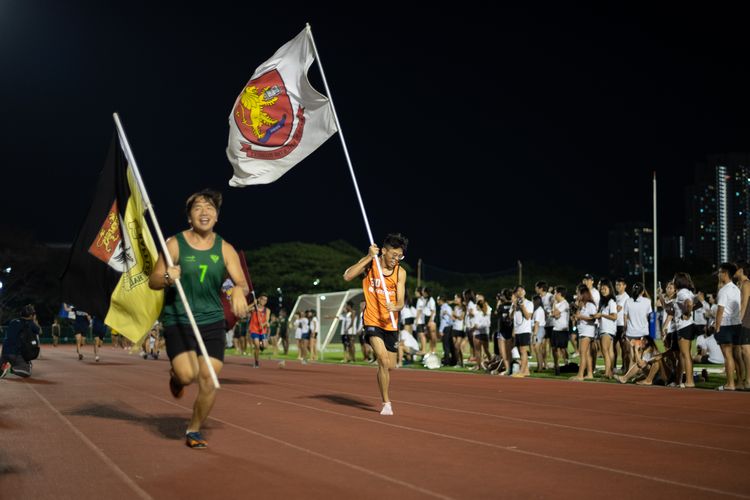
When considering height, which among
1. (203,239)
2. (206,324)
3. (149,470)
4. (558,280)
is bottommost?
(149,470)

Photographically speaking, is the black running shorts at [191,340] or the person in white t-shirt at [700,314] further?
the person in white t-shirt at [700,314]

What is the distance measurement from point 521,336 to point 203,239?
1222 cm

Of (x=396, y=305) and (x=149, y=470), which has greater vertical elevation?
(x=396, y=305)

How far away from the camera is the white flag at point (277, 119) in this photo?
13.0m

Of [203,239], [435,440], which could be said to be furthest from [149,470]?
[435,440]

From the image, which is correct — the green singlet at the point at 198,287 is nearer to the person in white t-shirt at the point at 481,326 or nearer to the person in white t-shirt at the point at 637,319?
the person in white t-shirt at the point at 637,319

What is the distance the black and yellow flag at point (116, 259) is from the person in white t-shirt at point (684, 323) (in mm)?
10141

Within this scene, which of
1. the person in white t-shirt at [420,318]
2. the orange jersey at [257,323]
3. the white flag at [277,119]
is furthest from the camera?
the person in white t-shirt at [420,318]

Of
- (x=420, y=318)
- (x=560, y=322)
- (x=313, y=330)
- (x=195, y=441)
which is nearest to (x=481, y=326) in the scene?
(x=560, y=322)

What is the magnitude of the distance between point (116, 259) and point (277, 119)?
4316 millimetres

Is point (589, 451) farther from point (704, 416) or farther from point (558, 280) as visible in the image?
point (558, 280)

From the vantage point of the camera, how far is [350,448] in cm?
792

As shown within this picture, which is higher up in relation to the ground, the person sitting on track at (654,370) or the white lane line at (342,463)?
the person sitting on track at (654,370)

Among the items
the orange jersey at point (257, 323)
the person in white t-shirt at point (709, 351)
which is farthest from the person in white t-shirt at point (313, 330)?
the person in white t-shirt at point (709, 351)
